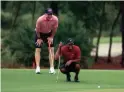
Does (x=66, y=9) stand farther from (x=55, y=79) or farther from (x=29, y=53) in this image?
(x=55, y=79)

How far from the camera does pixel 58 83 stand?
1247 centimetres

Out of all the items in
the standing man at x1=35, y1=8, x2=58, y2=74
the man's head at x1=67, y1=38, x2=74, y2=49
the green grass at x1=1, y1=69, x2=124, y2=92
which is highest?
the standing man at x1=35, y1=8, x2=58, y2=74

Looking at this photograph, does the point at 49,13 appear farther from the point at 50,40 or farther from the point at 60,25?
the point at 60,25

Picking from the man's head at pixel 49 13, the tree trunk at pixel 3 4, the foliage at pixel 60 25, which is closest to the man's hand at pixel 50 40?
the man's head at pixel 49 13

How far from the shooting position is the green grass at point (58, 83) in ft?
36.5

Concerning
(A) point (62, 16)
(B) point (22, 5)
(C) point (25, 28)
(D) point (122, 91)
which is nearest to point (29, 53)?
(C) point (25, 28)

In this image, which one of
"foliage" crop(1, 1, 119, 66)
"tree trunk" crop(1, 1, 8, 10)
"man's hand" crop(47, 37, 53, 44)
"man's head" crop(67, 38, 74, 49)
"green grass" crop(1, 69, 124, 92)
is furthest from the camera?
"tree trunk" crop(1, 1, 8, 10)

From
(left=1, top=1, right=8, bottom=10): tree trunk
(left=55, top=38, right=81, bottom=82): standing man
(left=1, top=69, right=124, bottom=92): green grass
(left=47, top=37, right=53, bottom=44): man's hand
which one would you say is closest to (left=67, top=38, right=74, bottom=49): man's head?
(left=55, top=38, right=81, bottom=82): standing man

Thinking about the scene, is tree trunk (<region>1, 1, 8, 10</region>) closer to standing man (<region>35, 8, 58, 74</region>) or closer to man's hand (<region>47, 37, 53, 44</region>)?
standing man (<region>35, 8, 58, 74</region>)

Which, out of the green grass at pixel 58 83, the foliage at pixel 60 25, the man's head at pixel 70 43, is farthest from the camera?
the foliage at pixel 60 25

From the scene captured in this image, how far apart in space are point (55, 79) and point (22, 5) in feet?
63.6

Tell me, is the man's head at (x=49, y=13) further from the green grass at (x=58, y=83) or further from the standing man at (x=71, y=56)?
the green grass at (x=58, y=83)

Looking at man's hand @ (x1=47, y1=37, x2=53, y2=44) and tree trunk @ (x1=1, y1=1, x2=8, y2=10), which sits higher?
tree trunk @ (x1=1, y1=1, x2=8, y2=10)

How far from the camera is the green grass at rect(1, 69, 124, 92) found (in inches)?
438
